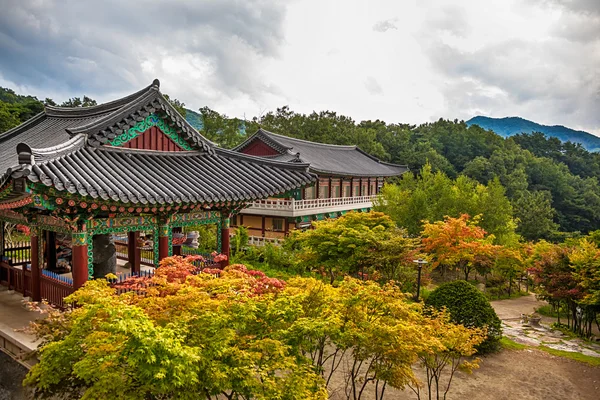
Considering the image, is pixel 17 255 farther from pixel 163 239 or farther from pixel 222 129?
pixel 222 129

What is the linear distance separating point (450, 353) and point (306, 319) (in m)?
3.75

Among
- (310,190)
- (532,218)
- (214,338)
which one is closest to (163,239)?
(214,338)

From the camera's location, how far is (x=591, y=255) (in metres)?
14.2

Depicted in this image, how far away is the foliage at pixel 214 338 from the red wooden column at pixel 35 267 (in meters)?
5.80

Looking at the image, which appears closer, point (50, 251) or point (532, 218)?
point (50, 251)

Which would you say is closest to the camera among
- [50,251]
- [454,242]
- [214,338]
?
[214,338]

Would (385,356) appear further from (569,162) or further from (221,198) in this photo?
(569,162)

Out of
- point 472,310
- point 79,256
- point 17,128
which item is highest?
point 17,128

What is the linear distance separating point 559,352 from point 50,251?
16.9 meters

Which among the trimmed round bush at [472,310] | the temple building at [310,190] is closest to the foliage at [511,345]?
the trimmed round bush at [472,310]

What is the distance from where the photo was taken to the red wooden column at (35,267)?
1125cm

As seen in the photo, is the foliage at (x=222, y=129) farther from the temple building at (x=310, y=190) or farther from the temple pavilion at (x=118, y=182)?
the temple pavilion at (x=118, y=182)

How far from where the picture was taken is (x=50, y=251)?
1378 centimetres

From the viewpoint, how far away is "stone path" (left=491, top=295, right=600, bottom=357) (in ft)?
46.0
